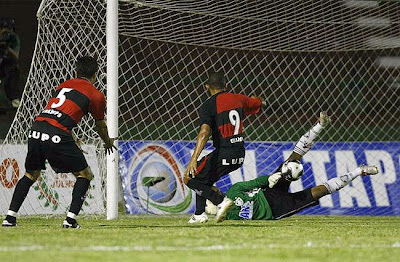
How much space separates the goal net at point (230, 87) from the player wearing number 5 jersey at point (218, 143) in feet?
7.85

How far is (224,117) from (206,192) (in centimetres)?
75

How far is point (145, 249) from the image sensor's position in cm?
478

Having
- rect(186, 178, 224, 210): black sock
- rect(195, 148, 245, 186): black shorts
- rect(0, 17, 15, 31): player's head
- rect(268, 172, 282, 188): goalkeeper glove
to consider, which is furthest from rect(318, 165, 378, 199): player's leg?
rect(0, 17, 15, 31): player's head

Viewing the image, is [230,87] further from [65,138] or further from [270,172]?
[65,138]

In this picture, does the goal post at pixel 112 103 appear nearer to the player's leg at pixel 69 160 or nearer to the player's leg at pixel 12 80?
the player's leg at pixel 69 160

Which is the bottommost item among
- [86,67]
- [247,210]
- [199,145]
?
[247,210]

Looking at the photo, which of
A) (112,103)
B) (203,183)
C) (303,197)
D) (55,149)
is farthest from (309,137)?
(55,149)

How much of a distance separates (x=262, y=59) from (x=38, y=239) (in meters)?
8.46

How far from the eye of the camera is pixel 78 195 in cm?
691

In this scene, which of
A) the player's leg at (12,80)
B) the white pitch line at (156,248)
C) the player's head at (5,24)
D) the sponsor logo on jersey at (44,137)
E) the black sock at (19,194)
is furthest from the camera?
the player's leg at (12,80)

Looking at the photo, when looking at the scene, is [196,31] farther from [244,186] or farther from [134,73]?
[244,186]

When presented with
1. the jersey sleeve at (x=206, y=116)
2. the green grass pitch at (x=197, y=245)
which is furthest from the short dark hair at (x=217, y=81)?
the green grass pitch at (x=197, y=245)

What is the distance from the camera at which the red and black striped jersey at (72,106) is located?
693cm

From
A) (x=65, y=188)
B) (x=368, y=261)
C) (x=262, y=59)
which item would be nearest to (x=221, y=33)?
(x=262, y=59)
